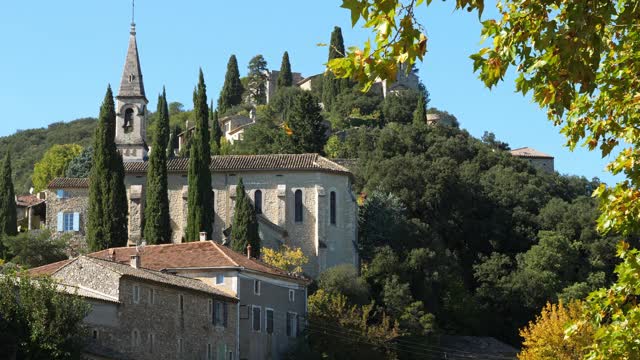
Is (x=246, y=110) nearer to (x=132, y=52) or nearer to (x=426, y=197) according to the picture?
(x=132, y=52)

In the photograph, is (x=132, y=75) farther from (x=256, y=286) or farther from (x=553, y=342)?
(x=553, y=342)

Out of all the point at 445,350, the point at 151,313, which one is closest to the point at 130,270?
the point at 151,313

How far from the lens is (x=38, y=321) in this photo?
42.2 meters

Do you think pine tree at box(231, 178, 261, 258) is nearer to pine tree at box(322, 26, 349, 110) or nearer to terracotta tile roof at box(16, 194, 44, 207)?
terracotta tile roof at box(16, 194, 44, 207)

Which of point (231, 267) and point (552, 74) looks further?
point (231, 267)

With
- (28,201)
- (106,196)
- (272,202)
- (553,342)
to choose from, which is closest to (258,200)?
(272,202)

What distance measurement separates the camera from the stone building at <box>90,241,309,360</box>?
58703mm

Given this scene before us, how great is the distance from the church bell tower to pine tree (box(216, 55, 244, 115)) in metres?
61.8

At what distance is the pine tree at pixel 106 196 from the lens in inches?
2790

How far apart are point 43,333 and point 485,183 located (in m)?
55.0

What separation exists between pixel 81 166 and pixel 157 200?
34550mm

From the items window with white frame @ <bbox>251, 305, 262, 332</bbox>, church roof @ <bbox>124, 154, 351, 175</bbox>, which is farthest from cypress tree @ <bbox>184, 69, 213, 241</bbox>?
window with white frame @ <bbox>251, 305, 262, 332</bbox>

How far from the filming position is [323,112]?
429ft

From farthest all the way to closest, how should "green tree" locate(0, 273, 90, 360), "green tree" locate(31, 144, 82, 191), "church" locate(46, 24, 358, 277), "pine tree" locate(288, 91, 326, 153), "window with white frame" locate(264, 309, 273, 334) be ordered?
1. "green tree" locate(31, 144, 82, 191)
2. "pine tree" locate(288, 91, 326, 153)
3. "church" locate(46, 24, 358, 277)
4. "window with white frame" locate(264, 309, 273, 334)
5. "green tree" locate(0, 273, 90, 360)
